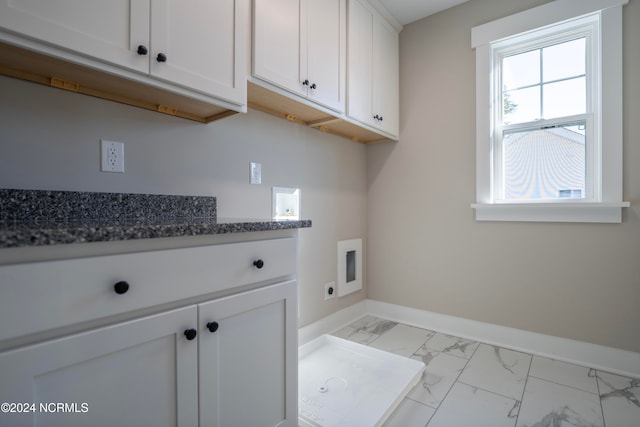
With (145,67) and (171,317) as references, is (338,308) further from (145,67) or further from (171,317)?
(145,67)

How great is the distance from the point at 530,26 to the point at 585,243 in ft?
4.61

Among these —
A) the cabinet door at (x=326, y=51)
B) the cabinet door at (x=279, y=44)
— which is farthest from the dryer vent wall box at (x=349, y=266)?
the cabinet door at (x=279, y=44)

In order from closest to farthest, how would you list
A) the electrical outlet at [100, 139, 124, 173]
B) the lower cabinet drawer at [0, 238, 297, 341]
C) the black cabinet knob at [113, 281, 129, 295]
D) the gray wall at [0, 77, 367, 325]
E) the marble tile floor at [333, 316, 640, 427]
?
the lower cabinet drawer at [0, 238, 297, 341] < the black cabinet knob at [113, 281, 129, 295] < the gray wall at [0, 77, 367, 325] < the electrical outlet at [100, 139, 124, 173] < the marble tile floor at [333, 316, 640, 427]

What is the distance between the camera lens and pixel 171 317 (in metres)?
0.80

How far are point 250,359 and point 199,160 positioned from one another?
3.13 feet

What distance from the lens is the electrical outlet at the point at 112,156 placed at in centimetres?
118

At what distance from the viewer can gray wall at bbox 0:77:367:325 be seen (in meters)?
1.04

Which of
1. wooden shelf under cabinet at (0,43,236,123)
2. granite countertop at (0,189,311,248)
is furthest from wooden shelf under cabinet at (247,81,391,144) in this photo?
granite countertop at (0,189,311,248)

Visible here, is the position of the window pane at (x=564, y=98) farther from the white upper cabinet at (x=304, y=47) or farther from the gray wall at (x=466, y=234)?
the white upper cabinet at (x=304, y=47)

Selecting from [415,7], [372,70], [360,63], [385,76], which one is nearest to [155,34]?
[360,63]

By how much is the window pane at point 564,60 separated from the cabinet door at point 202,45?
76.2 inches

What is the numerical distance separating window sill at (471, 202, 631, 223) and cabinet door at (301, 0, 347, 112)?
4.06 feet

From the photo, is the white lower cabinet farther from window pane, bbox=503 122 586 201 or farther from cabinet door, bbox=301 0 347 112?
window pane, bbox=503 122 586 201

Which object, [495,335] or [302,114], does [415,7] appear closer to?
[302,114]
